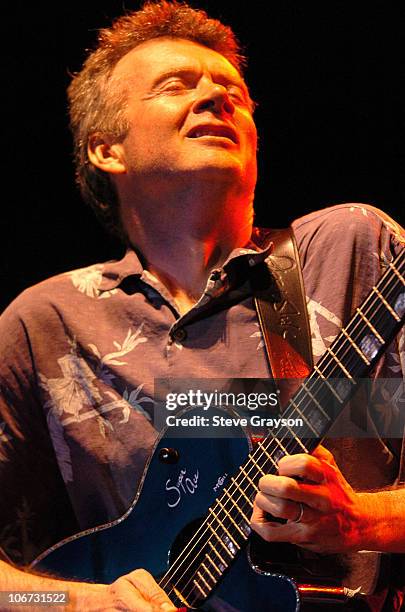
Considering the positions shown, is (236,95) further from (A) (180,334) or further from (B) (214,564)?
(B) (214,564)

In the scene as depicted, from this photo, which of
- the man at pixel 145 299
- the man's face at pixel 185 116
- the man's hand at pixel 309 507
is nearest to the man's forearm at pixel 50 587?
the man at pixel 145 299

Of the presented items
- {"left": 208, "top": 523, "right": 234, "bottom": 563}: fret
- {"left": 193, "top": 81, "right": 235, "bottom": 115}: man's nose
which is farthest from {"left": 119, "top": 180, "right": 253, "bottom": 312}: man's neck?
{"left": 208, "top": 523, "right": 234, "bottom": 563}: fret

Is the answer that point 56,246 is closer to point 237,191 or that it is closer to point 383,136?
point 237,191

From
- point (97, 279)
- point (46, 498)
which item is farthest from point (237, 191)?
point (46, 498)

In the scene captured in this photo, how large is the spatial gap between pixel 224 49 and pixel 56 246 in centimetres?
83

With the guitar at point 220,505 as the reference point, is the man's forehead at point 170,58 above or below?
above

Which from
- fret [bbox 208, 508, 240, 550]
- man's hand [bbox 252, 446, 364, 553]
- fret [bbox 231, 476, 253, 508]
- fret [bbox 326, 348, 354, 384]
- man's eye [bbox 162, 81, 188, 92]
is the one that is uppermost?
man's eye [bbox 162, 81, 188, 92]

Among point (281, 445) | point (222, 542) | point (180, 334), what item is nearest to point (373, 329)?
point (281, 445)

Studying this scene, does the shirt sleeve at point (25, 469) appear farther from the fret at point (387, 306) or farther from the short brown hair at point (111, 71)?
the fret at point (387, 306)

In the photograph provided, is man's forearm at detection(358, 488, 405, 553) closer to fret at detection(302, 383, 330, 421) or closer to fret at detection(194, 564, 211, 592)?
fret at detection(302, 383, 330, 421)

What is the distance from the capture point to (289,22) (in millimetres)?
2512

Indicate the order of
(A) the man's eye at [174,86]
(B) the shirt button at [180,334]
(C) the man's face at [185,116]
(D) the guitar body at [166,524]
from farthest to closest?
1. (A) the man's eye at [174,86]
2. (C) the man's face at [185,116]
3. (B) the shirt button at [180,334]
4. (D) the guitar body at [166,524]

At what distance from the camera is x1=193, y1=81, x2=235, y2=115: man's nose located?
214 centimetres

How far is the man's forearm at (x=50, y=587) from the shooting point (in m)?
1.70
